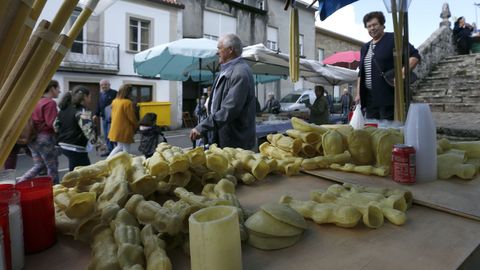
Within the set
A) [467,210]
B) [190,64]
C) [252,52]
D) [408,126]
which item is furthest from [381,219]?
[190,64]

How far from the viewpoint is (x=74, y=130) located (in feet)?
12.2

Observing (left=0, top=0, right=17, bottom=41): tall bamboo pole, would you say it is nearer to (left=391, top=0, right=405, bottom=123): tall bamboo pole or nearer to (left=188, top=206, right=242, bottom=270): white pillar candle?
(left=188, top=206, right=242, bottom=270): white pillar candle

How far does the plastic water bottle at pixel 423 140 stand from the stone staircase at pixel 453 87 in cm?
544

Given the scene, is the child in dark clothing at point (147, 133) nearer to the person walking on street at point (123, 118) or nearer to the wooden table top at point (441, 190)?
the person walking on street at point (123, 118)

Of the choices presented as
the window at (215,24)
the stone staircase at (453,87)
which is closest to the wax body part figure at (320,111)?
the stone staircase at (453,87)

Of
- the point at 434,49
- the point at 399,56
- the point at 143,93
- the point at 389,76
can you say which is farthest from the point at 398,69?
the point at 143,93

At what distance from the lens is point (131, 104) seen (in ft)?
16.0

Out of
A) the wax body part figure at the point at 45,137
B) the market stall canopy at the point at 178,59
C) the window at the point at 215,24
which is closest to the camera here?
Answer: the wax body part figure at the point at 45,137

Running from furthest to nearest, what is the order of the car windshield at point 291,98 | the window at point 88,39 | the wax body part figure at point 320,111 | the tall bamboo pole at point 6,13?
1. the car windshield at point 291,98
2. the window at point 88,39
3. the wax body part figure at point 320,111
4. the tall bamboo pole at point 6,13

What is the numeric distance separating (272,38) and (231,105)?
18.5 meters

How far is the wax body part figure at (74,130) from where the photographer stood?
3709mm

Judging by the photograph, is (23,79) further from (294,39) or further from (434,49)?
(434,49)

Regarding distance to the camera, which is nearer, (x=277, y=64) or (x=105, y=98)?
(x=105, y=98)

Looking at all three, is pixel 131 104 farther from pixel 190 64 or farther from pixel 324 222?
pixel 324 222
